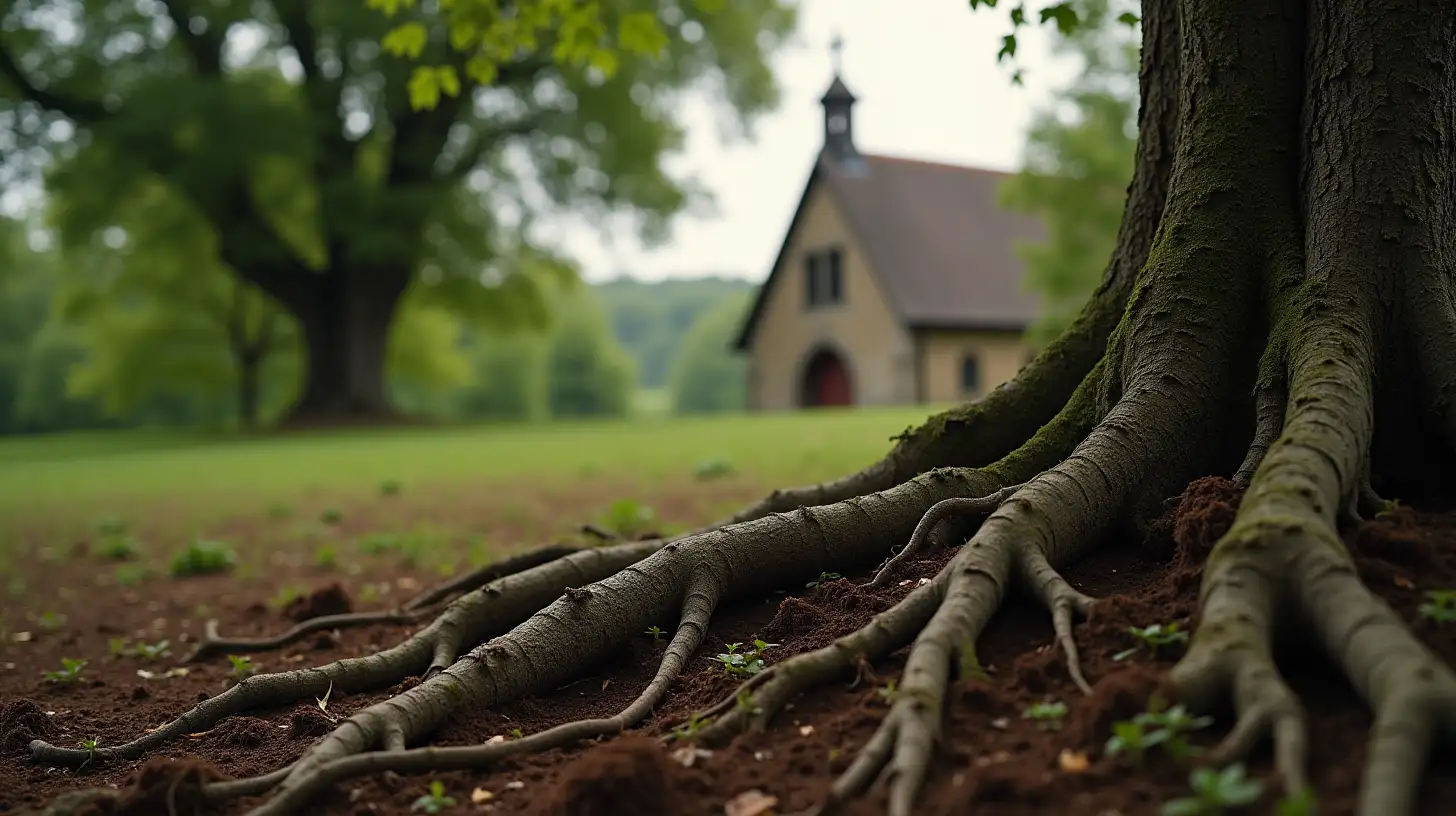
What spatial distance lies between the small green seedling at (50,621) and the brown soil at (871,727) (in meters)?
2.81

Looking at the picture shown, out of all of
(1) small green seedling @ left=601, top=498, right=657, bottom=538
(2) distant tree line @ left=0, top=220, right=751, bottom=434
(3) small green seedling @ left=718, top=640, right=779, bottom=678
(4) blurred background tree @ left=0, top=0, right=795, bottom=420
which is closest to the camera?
(3) small green seedling @ left=718, top=640, right=779, bottom=678

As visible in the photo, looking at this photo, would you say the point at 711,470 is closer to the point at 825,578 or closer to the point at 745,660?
the point at 825,578

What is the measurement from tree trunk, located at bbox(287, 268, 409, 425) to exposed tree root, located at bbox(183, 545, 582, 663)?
82.7ft

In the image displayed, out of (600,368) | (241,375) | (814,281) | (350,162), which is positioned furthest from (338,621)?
(600,368)

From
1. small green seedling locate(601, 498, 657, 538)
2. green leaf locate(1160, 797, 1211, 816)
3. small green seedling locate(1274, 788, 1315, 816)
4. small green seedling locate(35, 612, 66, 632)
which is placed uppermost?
small green seedling locate(1274, 788, 1315, 816)

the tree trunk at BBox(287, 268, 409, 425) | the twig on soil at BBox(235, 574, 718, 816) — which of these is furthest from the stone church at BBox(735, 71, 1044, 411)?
the twig on soil at BBox(235, 574, 718, 816)

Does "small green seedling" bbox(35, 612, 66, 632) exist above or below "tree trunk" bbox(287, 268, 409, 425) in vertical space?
below

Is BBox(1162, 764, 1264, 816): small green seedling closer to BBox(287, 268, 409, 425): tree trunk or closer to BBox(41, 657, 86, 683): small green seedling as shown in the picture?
BBox(41, 657, 86, 683): small green seedling

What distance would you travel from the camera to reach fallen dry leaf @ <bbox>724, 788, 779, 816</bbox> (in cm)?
279

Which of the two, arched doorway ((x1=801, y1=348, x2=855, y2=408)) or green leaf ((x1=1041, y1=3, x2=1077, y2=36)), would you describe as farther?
arched doorway ((x1=801, y1=348, x2=855, y2=408))

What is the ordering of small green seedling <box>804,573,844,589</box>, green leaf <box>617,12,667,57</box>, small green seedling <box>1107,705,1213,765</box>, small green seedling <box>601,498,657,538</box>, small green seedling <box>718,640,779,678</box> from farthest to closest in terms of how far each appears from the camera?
small green seedling <box>601,498,657,538</box>
green leaf <box>617,12,667,57</box>
small green seedling <box>804,573,844,589</box>
small green seedling <box>718,640,779,678</box>
small green seedling <box>1107,705,1213,765</box>

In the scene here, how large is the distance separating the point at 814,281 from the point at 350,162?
16.7m

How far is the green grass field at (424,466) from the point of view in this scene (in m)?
13.1

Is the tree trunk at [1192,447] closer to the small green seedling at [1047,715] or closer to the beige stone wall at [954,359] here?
the small green seedling at [1047,715]
